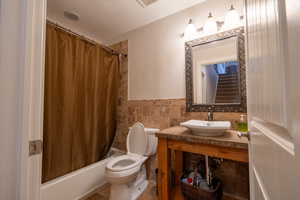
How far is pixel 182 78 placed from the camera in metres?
1.66

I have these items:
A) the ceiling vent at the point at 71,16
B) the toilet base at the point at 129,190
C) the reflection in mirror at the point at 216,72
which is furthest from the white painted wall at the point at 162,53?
the toilet base at the point at 129,190

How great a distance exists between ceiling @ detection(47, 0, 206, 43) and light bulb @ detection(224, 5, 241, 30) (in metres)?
0.44

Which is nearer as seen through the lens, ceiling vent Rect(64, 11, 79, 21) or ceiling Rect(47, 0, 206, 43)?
ceiling Rect(47, 0, 206, 43)

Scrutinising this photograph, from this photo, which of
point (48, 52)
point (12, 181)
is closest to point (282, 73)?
point (12, 181)

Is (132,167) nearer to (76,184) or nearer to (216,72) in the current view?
(76,184)

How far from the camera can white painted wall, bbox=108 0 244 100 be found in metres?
1.56

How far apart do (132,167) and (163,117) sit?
0.74m

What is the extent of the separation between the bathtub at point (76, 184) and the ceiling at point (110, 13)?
2.10 m

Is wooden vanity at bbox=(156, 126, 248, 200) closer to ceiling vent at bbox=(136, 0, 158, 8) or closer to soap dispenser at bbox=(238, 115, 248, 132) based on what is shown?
soap dispenser at bbox=(238, 115, 248, 132)

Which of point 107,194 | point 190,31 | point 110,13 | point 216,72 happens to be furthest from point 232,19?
point 107,194

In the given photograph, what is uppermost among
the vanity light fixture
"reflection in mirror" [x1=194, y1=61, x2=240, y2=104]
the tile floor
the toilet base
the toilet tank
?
the vanity light fixture

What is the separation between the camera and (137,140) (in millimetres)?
1729

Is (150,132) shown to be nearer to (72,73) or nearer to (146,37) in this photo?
(72,73)

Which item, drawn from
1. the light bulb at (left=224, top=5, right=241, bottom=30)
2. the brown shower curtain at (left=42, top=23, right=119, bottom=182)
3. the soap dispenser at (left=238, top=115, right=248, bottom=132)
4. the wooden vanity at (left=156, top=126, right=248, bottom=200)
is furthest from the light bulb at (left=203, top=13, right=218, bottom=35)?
the brown shower curtain at (left=42, top=23, right=119, bottom=182)
